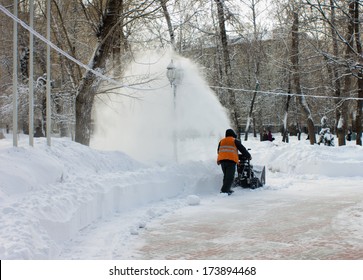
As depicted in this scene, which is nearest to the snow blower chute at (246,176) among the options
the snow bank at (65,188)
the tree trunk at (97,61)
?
the snow bank at (65,188)

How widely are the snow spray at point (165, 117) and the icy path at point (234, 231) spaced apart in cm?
421

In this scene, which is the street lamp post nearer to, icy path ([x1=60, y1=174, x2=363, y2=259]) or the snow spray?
the snow spray

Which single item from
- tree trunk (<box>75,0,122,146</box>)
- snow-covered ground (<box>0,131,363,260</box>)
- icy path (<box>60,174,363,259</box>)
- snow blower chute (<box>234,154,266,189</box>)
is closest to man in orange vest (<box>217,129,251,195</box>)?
snow-covered ground (<box>0,131,363,260</box>)

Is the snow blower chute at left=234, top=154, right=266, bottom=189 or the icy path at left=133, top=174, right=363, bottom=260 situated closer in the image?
the icy path at left=133, top=174, right=363, bottom=260

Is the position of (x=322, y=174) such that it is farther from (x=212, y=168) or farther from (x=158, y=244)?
(x=158, y=244)

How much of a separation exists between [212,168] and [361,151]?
7.53 meters

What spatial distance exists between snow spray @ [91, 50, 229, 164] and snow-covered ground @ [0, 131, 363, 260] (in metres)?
2.16

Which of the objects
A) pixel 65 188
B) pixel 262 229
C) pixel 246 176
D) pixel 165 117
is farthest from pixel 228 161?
pixel 65 188

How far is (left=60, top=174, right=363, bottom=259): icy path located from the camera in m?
5.83

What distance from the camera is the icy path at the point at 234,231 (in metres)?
5.83

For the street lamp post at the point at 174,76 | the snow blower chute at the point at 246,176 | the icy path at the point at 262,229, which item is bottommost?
the icy path at the point at 262,229

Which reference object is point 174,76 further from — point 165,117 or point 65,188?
point 65,188

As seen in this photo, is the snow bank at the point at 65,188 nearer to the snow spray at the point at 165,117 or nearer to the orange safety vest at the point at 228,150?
the orange safety vest at the point at 228,150

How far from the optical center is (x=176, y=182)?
11.6 metres
